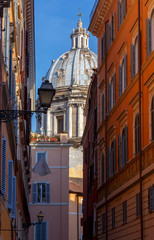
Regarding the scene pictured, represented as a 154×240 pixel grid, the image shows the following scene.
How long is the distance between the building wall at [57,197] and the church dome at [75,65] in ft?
183

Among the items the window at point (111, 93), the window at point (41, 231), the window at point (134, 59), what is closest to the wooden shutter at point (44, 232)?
the window at point (41, 231)

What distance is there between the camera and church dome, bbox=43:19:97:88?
391 ft

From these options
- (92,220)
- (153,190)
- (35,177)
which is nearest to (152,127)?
(153,190)

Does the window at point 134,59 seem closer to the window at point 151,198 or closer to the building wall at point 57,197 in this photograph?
the window at point 151,198

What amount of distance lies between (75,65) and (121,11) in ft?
314

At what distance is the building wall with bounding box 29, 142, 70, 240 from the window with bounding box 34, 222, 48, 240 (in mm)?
327

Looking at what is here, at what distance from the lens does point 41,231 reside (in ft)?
190

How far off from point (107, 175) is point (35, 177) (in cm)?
3023

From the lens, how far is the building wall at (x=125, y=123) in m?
21.8

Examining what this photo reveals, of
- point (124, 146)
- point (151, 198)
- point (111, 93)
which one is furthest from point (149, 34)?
point (111, 93)

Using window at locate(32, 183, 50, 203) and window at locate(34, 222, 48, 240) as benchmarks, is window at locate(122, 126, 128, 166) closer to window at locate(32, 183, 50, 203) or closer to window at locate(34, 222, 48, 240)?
window at locate(34, 222, 48, 240)

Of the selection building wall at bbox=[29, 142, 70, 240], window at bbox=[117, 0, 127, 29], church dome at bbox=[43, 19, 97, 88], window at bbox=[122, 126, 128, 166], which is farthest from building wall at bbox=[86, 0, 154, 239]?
church dome at bbox=[43, 19, 97, 88]

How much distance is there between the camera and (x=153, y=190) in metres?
20.7

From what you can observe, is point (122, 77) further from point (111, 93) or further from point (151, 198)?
point (151, 198)
